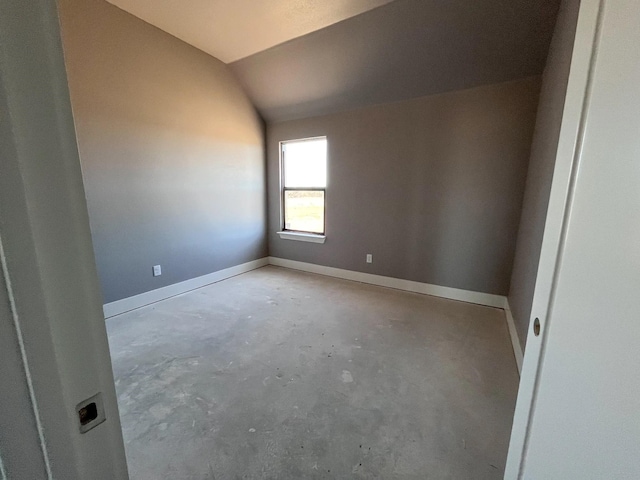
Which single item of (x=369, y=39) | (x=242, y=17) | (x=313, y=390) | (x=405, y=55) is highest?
(x=242, y=17)

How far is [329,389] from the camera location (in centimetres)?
168

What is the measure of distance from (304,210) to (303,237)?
17.5 inches

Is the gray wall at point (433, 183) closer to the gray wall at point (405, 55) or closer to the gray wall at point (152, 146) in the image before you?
the gray wall at point (405, 55)

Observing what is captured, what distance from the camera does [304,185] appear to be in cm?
404

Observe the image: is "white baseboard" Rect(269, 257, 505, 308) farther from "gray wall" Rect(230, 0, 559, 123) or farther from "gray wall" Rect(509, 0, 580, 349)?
"gray wall" Rect(230, 0, 559, 123)

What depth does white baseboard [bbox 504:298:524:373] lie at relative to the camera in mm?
1882

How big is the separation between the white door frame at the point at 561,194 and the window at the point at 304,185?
131 inches

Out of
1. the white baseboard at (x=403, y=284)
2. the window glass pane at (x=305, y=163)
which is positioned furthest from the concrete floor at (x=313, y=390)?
the window glass pane at (x=305, y=163)

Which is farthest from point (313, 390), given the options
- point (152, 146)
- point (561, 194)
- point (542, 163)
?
point (152, 146)

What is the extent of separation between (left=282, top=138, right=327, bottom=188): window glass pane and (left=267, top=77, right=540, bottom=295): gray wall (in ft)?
0.49

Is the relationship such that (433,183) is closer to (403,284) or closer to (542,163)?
(542,163)

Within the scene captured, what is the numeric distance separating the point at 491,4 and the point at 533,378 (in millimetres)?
2777

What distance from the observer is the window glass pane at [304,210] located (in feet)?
13.0

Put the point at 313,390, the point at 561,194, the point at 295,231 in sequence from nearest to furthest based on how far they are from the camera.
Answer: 1. the point at 561,194
2. the point at 313,390
3. the point at 295,231
